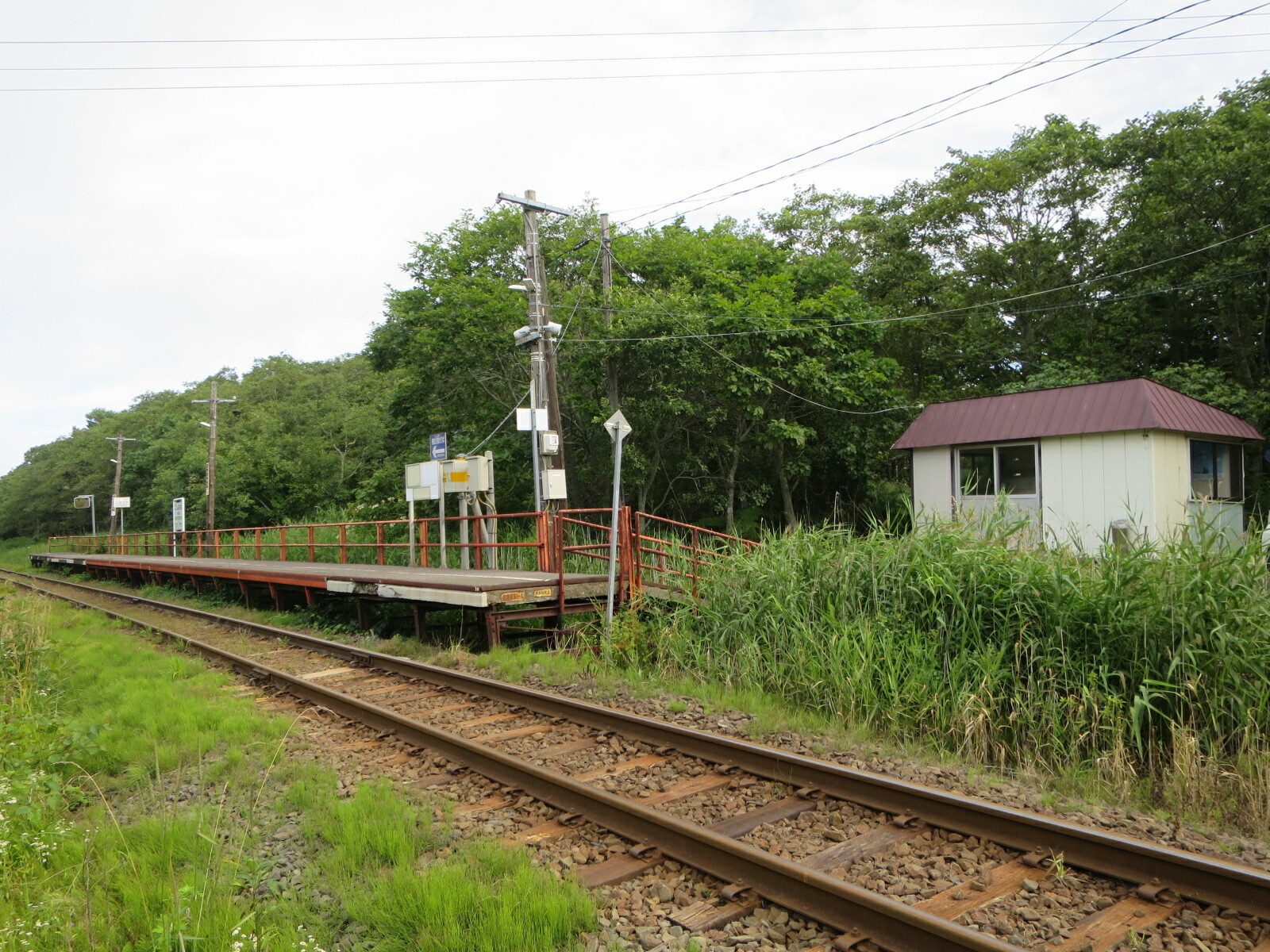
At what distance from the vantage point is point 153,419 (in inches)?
2509

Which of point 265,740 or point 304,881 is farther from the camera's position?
point 265,740

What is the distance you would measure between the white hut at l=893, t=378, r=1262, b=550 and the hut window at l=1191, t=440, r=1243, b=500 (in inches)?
1.0

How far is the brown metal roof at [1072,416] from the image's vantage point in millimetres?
14805

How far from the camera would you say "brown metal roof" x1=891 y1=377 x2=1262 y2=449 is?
1480 cm

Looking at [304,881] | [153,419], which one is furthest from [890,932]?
[153,419]

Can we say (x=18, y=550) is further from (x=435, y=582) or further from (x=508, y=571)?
(x=435, y=582)

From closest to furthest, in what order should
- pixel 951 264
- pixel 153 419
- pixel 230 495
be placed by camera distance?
pixel 951 264, pixel 230 495, pixel 153 419

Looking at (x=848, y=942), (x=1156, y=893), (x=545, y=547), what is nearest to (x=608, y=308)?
(x=545, y=547)

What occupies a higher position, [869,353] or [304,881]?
[869,353]

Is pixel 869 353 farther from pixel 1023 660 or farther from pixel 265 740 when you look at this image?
pixel 265 740

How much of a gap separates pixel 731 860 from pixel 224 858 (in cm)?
240

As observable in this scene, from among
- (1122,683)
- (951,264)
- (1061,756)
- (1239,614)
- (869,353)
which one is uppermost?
(951,264)

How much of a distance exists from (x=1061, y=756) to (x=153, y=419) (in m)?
69.9

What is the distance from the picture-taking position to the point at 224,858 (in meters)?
4.06
